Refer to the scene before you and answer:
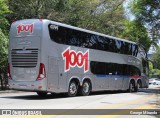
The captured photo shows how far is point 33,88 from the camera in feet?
59.6

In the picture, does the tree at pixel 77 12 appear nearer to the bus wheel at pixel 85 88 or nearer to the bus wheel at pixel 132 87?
the bus wheel at pixel 132 87

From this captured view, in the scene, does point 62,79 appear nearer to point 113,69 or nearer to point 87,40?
point 87,40

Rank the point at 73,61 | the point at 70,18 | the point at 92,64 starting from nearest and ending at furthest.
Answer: the point at 73,61, the point at 92,64, the point at 70,18

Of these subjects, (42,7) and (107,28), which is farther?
(107,28)

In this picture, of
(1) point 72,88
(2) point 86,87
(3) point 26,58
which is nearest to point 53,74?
(3) point 26,58

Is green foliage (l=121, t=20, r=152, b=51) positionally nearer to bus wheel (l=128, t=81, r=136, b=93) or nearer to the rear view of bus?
bus wheel (l=128, t=81, r=136, b=93)

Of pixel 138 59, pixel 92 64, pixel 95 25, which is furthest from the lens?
pixel 95 25

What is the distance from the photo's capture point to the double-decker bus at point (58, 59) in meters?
18.3

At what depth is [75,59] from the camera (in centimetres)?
2084

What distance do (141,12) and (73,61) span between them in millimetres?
12535

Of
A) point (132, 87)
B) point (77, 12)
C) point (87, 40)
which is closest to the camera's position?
point (87, 40)

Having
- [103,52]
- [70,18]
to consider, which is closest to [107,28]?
[70,18]

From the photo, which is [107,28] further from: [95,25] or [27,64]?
[27,64]

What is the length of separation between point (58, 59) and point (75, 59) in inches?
71.7
